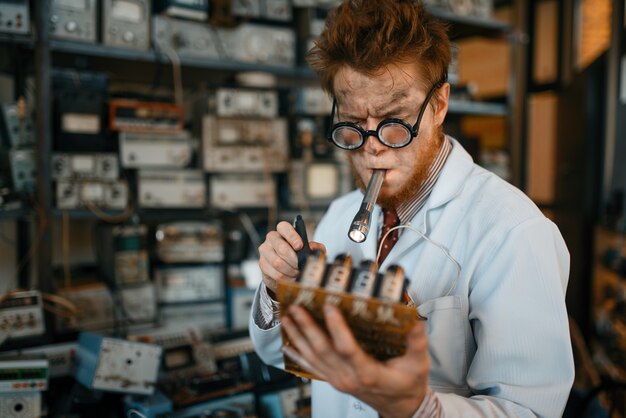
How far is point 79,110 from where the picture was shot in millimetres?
2057

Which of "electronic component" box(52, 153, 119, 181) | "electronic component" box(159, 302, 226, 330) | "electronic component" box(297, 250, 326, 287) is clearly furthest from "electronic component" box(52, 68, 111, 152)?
"electronic component" box(297, 250, 326, 287)

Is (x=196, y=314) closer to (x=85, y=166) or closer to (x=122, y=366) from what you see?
(x=122, y=366)

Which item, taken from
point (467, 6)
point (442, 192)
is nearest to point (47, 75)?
point (442, 192)

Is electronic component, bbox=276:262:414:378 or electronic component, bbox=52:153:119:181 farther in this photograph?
electronic component, bbox=52:153:119:181

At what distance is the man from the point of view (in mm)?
904

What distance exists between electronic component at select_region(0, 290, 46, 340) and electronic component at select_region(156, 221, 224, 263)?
54 cm

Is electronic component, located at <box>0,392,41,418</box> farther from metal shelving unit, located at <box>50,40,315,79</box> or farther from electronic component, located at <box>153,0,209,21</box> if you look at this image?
electronic component, located at <box>153,0,209,21</box>

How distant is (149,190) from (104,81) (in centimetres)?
49

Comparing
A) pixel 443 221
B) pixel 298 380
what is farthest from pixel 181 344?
pixel 443 221

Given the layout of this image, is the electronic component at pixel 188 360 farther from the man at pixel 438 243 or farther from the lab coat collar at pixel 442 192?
the lab coat collar at pixel 442 192

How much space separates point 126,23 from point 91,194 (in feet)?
2.39

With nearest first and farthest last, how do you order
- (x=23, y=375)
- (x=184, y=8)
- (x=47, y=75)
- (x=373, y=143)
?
(x=373, y=143), (x=23, y=375), (x=47, y=75), (x=184, y=8)

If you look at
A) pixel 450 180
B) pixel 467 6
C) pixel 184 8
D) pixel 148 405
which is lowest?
pixel 148 405

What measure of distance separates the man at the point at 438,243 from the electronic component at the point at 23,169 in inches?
51.3
